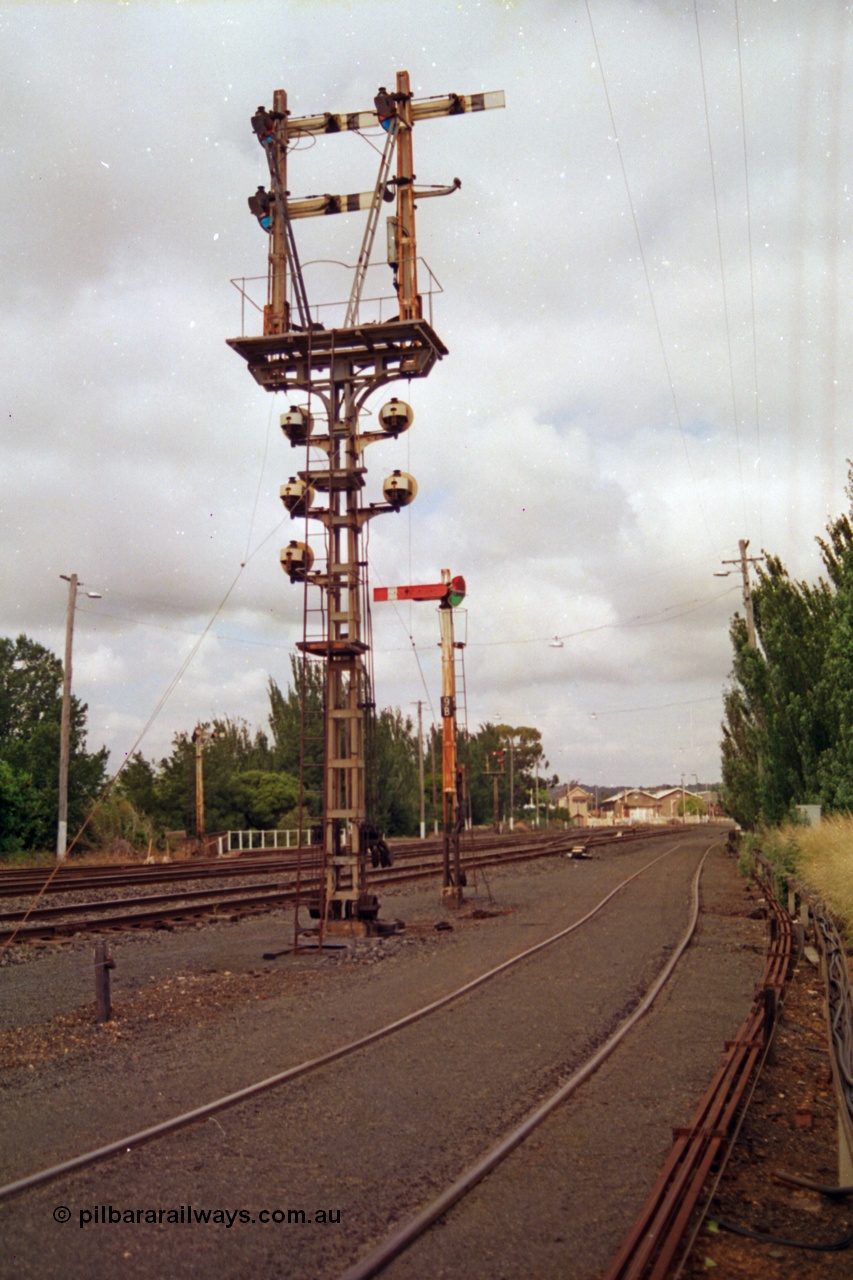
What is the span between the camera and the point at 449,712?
68.5 feet

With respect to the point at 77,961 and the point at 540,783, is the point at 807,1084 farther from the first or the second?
the point at 540,783

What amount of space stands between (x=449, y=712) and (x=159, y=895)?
748 cm

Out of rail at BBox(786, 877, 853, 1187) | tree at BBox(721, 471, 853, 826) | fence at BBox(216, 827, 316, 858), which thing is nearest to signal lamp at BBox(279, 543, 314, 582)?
rail at BBox(786, 877, 853, 1187)

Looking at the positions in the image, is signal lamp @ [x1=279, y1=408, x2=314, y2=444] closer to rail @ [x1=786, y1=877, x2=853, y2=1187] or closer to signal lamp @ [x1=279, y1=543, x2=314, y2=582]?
signal lamp @ [x1=279, y1=543, x2=314, y2=582]

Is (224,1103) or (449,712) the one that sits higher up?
(449,712)

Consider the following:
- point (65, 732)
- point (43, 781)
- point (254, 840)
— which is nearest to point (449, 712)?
point (65, 732)

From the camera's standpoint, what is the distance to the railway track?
1659 cm

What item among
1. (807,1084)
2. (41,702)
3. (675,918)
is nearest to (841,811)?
(675,918)

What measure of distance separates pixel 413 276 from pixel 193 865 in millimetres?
22436

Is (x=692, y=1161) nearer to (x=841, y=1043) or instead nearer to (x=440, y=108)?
(x=841, y=1043)

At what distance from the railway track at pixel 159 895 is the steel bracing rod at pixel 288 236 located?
853 cm

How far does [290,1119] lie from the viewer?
6445mm

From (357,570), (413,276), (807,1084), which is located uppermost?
(413,276)

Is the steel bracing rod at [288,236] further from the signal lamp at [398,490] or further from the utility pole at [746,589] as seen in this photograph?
the utility pole at [746,589]
